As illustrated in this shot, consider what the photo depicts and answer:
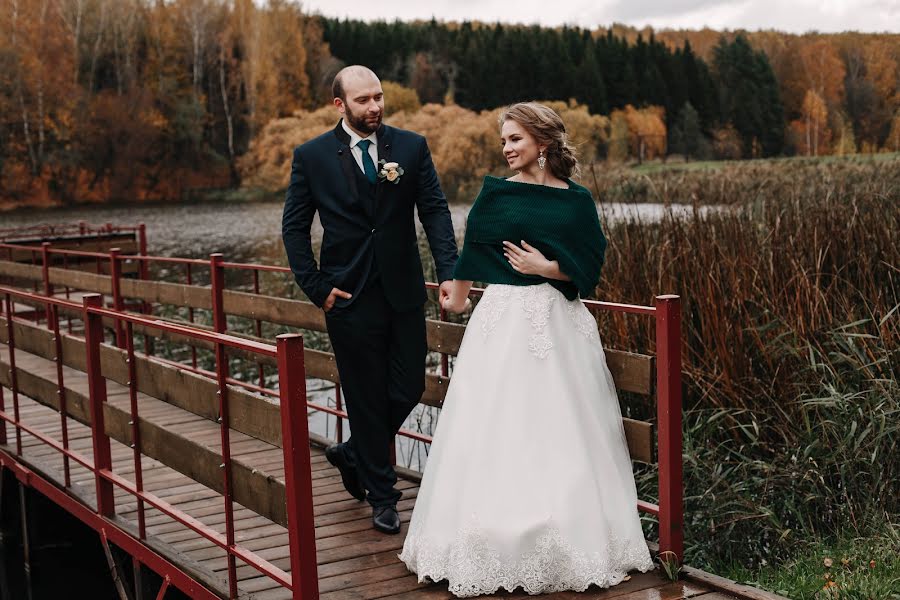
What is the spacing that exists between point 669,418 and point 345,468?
1573 millimetres

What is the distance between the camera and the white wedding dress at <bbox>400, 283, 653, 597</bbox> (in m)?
3.40

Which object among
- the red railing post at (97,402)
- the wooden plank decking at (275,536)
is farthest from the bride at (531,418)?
the red railing post at (97,402)

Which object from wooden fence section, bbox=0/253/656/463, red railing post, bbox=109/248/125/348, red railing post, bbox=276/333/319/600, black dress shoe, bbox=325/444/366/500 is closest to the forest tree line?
wooden fence section, bbox=0/253/656/463

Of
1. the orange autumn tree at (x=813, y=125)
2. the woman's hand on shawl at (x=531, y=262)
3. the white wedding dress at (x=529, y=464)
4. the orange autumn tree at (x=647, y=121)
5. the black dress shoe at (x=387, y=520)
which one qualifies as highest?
the orange autumn tree at (x=647, y=121)

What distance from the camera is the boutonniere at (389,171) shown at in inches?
153

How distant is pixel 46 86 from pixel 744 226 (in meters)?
42.1

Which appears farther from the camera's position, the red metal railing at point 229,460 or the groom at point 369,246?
the groom at point 369,246

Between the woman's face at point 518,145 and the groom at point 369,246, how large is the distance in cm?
55

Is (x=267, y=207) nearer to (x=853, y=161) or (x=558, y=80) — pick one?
(x=558, y=80)

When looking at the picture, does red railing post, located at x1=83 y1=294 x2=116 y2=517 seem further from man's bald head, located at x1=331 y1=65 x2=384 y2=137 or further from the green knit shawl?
the green knit shawl

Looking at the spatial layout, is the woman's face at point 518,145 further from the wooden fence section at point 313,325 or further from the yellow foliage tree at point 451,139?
the yellow foliage tree at point 451,139

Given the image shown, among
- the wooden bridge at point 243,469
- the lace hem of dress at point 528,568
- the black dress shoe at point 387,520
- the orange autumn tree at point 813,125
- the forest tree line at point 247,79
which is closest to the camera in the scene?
the wooden bridge at point 243,469

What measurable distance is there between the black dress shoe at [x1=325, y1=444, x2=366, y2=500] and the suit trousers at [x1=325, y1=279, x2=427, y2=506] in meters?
0.19

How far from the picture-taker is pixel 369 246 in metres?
3.95
